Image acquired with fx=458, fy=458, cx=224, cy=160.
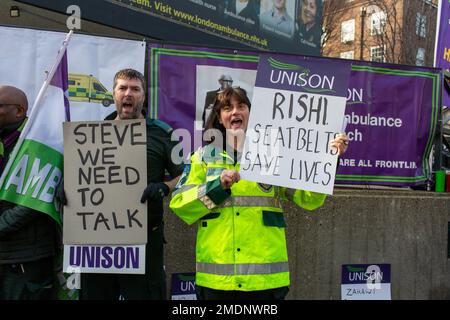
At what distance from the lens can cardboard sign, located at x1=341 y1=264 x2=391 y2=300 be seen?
188 inches

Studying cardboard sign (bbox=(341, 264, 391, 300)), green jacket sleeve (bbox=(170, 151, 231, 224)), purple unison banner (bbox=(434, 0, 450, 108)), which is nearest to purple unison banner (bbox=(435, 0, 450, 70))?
purple unison banner (bbox=(434, 0, 450, 108))

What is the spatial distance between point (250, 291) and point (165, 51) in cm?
250

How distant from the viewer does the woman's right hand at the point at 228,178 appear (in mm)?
2404

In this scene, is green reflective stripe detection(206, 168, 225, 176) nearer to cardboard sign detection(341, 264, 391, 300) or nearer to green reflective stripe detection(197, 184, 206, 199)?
green reflective stripe detection(197, 184, 206, 199)

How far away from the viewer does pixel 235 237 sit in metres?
2.48

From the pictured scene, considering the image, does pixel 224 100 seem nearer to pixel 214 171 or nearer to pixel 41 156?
pixel 214 171

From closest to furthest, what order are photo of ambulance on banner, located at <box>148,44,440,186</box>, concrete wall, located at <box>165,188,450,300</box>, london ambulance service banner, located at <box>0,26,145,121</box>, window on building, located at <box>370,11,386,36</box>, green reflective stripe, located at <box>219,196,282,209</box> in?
green reflective stripe, located at <box>219,196,282,209</box>, london ambulance service banner, located at <box>0,26,145,121</box>, photo of ambulance on banner, located at <box>148,44,440,186</box>, concrete wall, located at <box>165,188,450,300</box>, window on building, located at <box>370,11,386,36</box>

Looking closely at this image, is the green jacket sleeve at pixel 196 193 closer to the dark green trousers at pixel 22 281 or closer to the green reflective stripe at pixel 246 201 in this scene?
the green reflective stripe at pixel 246 201

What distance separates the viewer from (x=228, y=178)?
240 cm

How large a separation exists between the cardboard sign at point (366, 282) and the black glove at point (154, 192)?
274 cm

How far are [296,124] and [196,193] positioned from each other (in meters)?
0.69

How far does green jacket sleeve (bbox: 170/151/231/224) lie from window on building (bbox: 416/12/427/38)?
14.8 meters
